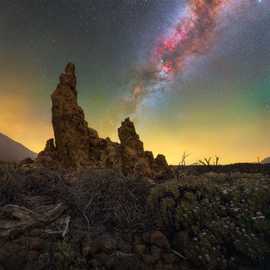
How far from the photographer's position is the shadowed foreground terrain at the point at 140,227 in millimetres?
4504

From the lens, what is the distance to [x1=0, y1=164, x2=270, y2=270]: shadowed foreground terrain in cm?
450

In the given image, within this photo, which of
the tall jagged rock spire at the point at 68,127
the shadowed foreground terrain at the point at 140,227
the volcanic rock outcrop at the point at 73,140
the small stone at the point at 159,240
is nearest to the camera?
the shadowed foreground terrain at the point at 140,227

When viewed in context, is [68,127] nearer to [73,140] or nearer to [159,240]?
[73,140]

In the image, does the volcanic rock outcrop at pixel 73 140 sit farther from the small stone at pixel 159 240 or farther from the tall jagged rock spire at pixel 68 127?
the small stone at pixel 159 240

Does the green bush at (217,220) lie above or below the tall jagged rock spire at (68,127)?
below

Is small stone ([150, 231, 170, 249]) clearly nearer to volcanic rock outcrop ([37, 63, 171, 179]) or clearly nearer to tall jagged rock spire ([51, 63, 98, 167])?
volcanic rock outcrop ([37, 63, 171, 179])

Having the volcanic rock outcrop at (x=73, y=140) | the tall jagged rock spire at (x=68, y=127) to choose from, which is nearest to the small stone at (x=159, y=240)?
the volcanic rock outcrop at (x=73, y=140)

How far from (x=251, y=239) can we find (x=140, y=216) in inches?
82.3

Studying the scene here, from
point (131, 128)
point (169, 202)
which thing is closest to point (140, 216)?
point (169, 202)

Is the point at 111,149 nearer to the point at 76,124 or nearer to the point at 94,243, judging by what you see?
the point at 76,124

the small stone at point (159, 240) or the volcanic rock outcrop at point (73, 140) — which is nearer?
the small stone at point (159, 240)

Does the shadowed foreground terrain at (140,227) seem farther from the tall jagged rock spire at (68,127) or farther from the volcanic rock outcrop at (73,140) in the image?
the tall jagged rock spire at (68,127)

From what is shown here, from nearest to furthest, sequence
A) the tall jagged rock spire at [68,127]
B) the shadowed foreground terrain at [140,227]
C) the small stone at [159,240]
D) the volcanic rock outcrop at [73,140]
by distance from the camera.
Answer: the shadowed foreground terrain at [140,227] → the small stone at [159,240] → the volcanic rock outcrop at [73,140] → the tall jagged rock spire at [68,127]

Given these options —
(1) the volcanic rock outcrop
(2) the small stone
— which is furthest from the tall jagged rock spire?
(2) the small stone
